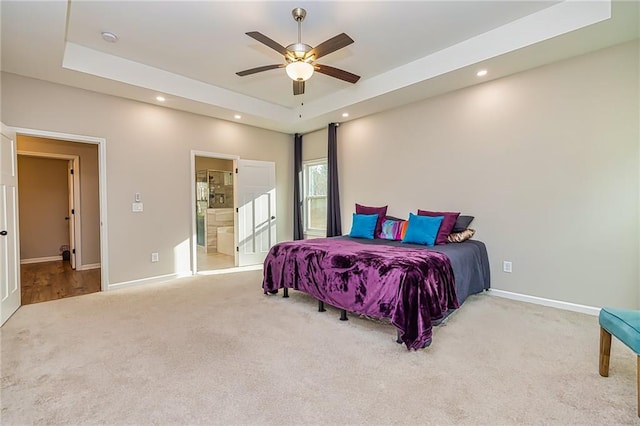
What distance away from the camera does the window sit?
6.00m

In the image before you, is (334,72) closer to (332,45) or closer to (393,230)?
(332,45)

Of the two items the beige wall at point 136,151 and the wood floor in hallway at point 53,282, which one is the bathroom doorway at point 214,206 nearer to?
the beige wall at point 136,151

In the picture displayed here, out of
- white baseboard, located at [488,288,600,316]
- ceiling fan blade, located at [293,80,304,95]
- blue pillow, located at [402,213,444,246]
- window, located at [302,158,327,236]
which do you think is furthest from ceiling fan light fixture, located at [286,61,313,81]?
white baseboard, located at [488,288,600,316]

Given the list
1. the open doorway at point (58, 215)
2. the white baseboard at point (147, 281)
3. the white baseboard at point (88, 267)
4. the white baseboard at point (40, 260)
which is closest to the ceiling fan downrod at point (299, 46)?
the white baseboard at point (147, 281)

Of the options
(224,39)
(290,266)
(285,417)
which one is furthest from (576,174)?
(224,39)

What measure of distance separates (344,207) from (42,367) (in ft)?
14.1

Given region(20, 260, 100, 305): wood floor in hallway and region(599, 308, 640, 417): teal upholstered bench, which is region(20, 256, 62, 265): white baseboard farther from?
region(599, 308, 640, 417): teal upholstered bench

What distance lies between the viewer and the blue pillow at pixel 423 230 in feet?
11.7

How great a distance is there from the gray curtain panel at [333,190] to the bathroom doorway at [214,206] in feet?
8.62

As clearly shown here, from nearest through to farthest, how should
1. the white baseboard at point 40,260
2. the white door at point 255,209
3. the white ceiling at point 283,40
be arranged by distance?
the white ceiling at point 283,40 < the white door at point 255,209 < the white baseboard at point 40,260

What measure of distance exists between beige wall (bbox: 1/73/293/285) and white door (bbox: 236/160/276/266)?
0.64 meters

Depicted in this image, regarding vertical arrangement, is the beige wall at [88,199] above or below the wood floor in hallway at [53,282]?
above

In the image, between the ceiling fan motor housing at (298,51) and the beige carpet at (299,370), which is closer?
the beige carpet at (299,370)

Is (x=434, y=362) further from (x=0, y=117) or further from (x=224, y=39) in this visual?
(x=0, y=117)
